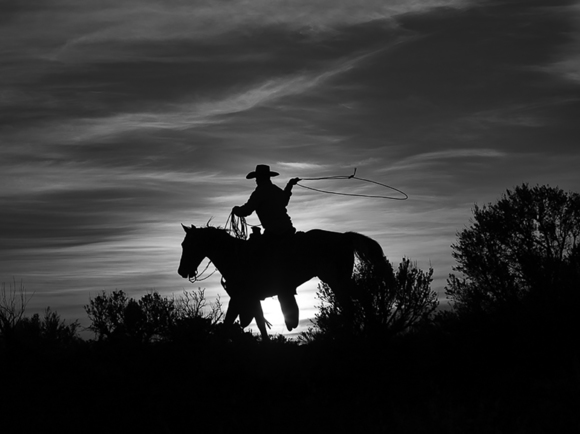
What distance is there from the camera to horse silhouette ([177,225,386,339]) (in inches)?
539

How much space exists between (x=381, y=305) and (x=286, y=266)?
2309 millimetres

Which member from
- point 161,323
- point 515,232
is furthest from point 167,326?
point 515,232

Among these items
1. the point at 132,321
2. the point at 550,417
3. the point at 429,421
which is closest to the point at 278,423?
the point at 429,421

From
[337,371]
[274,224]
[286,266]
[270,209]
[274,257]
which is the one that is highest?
[270,209]

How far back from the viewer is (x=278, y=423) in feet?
27.1

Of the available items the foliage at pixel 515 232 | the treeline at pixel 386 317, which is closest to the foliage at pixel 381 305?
the treeline at pixel 386 317

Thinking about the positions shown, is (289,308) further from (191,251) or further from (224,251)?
(191,251)

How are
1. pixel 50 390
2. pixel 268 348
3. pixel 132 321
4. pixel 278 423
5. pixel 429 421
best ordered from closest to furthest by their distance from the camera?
pixel 429 421 → pixel 278 423 → pixel 50 390 → pixel 268 348 → pixel 132 321

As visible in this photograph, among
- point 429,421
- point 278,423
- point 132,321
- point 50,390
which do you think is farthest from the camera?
point 132,321

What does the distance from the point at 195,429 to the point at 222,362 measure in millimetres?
2335

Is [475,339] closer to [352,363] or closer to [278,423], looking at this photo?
[352,363]

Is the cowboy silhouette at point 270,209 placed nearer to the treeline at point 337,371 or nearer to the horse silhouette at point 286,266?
the horse silhouette at point 286,266

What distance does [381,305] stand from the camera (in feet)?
42.5

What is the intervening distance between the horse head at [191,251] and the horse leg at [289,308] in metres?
2.10
